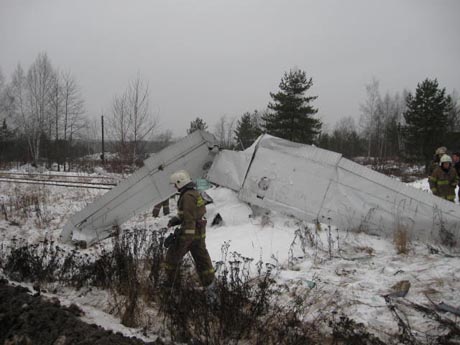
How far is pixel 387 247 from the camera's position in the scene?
5.35 metres

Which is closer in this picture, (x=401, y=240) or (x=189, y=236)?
(x=189, y=236)

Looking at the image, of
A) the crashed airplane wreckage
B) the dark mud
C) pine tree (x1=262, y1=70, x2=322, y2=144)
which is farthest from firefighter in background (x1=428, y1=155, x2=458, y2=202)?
pine tree (x1=262, y1=70, x2=322, y2=144)

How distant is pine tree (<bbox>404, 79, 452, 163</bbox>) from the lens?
74.9 feet

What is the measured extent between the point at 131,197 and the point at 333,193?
4.35m

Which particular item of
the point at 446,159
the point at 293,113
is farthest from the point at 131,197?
the point at 293,113

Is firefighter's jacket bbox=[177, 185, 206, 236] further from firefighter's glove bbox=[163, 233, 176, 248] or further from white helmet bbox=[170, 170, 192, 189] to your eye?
firefighter's glove bbox=[163, 233, 176, 248]

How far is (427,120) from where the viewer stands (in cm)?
2316

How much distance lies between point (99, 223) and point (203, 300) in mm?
4262

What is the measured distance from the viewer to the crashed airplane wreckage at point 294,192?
Answer: 5609 mm

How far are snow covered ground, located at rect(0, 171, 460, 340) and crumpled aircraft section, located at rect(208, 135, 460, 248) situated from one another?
0.97ft

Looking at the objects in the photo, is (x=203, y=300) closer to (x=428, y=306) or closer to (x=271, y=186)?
(x=428, y=306)

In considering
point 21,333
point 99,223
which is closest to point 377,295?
point 21,333

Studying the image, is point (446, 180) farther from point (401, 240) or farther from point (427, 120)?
point (427, 120)

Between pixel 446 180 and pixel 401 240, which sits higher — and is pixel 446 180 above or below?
above
